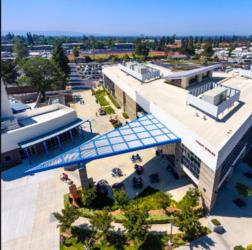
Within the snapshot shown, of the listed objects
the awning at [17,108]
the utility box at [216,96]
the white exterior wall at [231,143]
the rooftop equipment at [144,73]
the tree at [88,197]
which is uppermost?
the rooftop equipment at [144,73]

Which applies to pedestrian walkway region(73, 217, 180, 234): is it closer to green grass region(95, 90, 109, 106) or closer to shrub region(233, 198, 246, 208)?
shrub region(233, 198, 246, 208)

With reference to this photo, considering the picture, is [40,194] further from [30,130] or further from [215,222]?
[215,222]

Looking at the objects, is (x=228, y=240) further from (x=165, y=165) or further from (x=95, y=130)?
(x=95, y=130)

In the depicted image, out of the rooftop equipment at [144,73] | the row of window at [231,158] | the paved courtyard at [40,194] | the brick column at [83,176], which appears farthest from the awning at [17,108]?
the row of window at [231,158]

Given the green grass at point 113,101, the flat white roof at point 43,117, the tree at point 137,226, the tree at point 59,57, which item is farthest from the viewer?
the tree at point 59,57

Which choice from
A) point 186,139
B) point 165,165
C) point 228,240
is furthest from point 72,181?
point 228,240

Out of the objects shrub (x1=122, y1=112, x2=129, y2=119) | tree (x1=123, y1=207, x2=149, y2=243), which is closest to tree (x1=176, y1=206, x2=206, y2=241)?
tree (x1=123, y1=207, x2=149, y2=243)

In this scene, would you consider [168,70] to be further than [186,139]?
Yes

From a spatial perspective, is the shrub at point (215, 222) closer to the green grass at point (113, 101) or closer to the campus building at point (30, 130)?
the campus building at point (30, 130)

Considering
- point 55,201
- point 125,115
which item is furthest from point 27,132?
point 125,115
